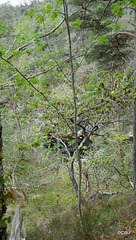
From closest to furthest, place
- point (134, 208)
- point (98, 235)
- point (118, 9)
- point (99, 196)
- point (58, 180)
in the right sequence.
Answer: point (118, 9), point (98, 235), point (134, 208), point (99, 196), point (58, 180)

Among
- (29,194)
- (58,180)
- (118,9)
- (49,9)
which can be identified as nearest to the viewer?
(49,9)

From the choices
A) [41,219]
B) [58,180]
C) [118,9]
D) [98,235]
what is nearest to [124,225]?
[98,235]

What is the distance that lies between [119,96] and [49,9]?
312cm

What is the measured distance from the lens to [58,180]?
27.7 ft

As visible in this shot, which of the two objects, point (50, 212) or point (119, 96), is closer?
point (119, 96)

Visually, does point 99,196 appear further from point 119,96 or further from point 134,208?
point 119,96

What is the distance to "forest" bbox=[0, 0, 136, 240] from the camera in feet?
6.66

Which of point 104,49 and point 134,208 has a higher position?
point 104,49

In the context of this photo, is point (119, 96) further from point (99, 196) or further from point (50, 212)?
point (50, 212)

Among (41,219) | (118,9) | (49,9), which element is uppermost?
(118,9)

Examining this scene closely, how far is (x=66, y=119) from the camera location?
4.55 meters

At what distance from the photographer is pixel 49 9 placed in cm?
159

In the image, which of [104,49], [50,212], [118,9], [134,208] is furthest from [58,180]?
[118,9]

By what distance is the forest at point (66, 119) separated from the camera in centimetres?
203
